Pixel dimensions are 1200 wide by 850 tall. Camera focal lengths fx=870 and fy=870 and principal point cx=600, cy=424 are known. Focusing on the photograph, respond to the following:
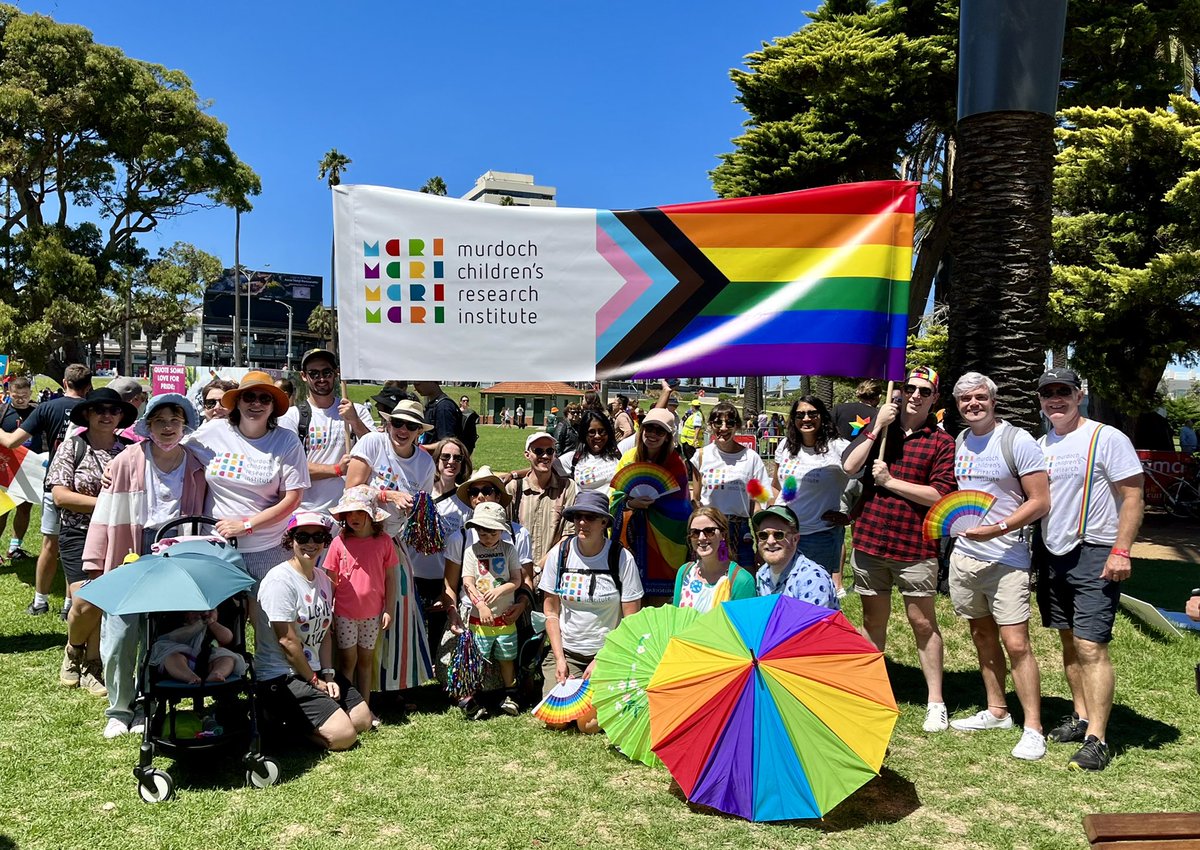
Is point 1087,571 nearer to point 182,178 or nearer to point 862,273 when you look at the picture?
point 862,273

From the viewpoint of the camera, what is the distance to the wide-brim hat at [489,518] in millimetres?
5180

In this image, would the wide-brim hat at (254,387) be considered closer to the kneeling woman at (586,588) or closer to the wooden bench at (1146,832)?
the kneeling woman at (586,588)

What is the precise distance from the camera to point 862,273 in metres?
5.38

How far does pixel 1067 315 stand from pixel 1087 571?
→ 8.75 m

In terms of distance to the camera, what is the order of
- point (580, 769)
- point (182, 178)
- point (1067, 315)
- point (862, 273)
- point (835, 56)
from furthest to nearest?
point (182, 178)
point (835, 56)
point (1067, 315)
point (862, 273)
point (580, 769)

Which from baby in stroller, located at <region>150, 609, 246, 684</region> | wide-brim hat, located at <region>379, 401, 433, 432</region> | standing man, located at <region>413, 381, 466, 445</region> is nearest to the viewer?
baby in stroller, located at <region>150, 609, 246, 684</region>

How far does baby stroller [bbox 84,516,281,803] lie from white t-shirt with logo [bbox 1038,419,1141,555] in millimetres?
4206

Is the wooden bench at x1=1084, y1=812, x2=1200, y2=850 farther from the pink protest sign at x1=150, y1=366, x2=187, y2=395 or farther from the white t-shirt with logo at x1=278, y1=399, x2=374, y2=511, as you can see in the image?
the pink protest sign at x1=150, y1=366, x2=187, y2=395

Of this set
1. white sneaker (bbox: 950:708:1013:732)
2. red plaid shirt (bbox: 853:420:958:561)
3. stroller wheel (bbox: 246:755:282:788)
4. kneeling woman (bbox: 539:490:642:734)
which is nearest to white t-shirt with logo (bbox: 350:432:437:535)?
kneeling woman (bbox: 539:490:642:734)

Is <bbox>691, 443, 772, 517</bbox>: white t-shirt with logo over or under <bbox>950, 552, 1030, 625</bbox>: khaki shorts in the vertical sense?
over

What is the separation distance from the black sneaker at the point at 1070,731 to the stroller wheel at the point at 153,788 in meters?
4.59

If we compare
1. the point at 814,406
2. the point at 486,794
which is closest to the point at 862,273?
the point at 814,406

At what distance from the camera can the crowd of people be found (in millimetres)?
4562

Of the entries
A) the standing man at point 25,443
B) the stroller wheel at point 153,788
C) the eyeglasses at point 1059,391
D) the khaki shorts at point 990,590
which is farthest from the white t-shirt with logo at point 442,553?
the standing man at point 25,443
